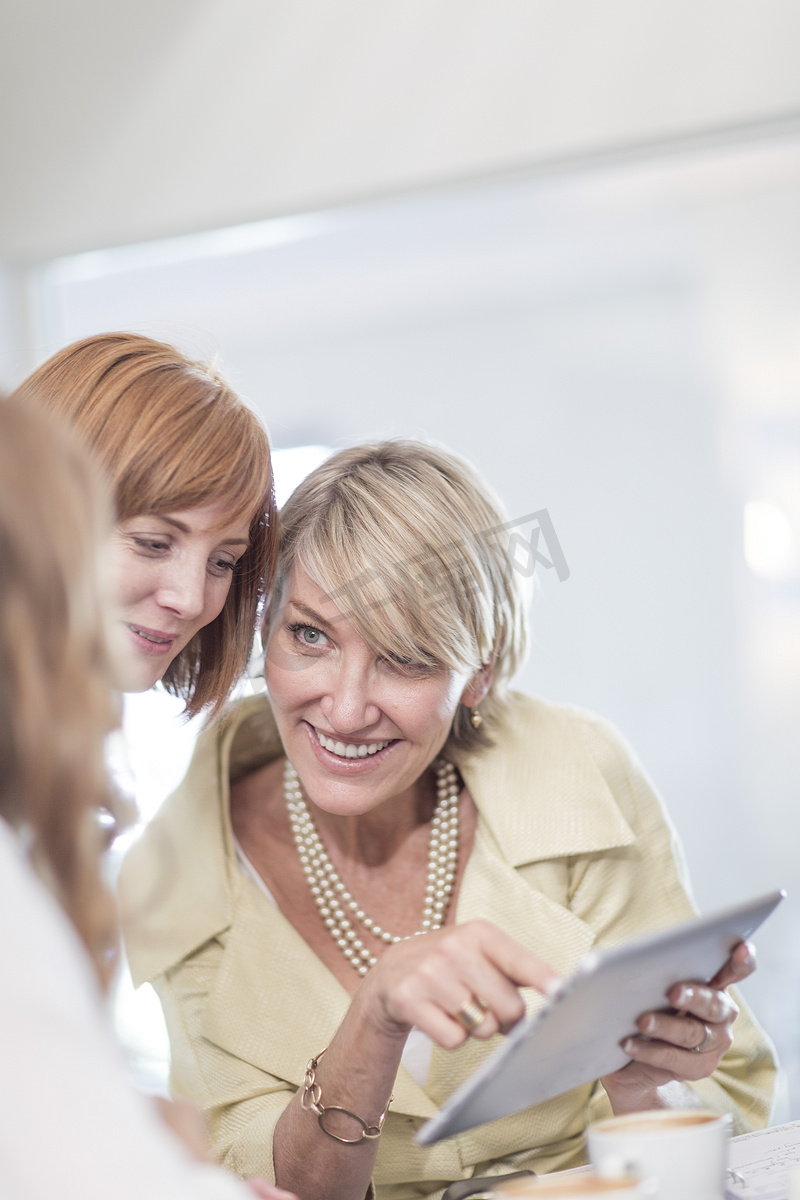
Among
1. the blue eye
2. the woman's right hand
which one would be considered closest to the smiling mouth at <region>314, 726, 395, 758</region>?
the blue eye

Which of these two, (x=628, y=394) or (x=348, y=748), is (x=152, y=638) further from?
(x=628, y=394)

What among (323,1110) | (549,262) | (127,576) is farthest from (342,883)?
(549,262)

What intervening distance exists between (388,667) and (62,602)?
31.4 inches

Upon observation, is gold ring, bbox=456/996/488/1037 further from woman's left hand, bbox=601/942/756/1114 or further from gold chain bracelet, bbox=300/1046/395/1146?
gold chain bracelet, bbox=300/1046/395/1146

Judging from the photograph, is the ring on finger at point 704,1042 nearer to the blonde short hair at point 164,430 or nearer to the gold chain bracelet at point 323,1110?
the gold chain bracelet at point 323,1110

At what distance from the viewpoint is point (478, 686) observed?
156cm

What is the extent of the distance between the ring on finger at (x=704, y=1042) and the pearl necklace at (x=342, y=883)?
0.53m

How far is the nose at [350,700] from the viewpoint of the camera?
1347 millimetres

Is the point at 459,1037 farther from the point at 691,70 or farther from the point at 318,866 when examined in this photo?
the point at 691,70

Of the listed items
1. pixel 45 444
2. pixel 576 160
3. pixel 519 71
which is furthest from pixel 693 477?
pixel 45 444

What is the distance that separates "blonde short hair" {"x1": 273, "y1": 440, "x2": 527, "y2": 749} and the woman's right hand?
0.52 meters

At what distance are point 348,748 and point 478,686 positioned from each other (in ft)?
0.80

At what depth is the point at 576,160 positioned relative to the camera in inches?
80.9

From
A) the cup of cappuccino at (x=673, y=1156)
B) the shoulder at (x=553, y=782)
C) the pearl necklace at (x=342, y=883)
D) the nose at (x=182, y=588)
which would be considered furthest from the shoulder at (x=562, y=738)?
the cup of cappuccino at (x=673, y=1156)
